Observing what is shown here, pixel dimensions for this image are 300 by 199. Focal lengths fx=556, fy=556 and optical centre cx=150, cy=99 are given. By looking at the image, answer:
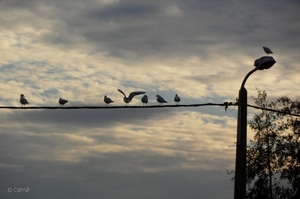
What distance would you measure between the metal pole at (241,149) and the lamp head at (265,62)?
618 millimetres

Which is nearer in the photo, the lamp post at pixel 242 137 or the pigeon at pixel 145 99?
the lamp post at pixel 242 137

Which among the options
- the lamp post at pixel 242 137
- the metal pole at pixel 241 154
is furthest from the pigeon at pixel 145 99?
the metal pole at pixel 241 154

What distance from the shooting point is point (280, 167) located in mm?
49625

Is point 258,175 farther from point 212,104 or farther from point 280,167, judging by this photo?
point 212,104

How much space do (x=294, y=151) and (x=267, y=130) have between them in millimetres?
3063

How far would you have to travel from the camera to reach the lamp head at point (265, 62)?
1738 centimetres

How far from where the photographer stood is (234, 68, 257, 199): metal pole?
16.0 meters

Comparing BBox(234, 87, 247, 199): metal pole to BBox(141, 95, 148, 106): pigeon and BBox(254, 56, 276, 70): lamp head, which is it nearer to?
BBox(254, 56, 276, 70): lamp head

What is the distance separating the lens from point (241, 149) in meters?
16.2

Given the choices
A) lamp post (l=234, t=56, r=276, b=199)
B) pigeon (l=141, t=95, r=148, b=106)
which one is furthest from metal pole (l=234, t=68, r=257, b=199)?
pigeon (l=141, t=95, r=148, b=106)

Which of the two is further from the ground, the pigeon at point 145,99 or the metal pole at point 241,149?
the pigeon at point 145,99

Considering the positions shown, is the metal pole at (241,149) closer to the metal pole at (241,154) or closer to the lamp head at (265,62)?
the metal pole at (241,154)

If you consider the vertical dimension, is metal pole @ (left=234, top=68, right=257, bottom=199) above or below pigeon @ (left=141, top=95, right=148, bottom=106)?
below

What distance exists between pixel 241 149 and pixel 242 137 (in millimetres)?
391
